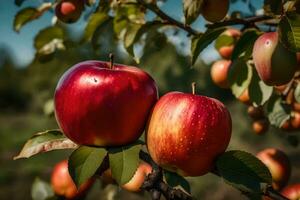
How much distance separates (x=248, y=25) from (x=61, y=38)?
53 centimetres

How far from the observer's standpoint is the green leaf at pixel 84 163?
63cm

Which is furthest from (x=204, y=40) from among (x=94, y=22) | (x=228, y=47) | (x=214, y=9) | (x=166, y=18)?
(x=94, y=22)

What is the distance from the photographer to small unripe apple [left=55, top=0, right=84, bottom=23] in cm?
112

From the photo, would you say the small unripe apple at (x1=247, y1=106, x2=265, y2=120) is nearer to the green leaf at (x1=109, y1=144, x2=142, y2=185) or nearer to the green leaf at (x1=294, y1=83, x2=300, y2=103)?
the green leaf at (x1=294, y1=83, x2=300, y2=103)

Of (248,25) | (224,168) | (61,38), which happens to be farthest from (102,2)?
(224,168)

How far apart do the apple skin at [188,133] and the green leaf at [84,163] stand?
0.24 ft

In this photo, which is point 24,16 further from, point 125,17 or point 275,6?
point 275,6

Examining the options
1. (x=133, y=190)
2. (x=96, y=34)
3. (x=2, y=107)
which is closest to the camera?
(x=133, y=190)

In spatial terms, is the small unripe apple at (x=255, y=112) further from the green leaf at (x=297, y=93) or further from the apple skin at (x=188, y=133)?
the apple skin at (x=188, y=133)

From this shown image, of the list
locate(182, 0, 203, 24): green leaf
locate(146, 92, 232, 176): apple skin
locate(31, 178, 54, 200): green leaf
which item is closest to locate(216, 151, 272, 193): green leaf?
locate(146, 92, 232, 176): apple skin

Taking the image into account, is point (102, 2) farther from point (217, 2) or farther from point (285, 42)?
point (285, 42)

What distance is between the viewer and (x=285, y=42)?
740 millimetres

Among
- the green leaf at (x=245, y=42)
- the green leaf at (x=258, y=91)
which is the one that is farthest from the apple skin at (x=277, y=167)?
the green leaf at (x=245, y=42)

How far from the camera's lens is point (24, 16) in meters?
1.30
